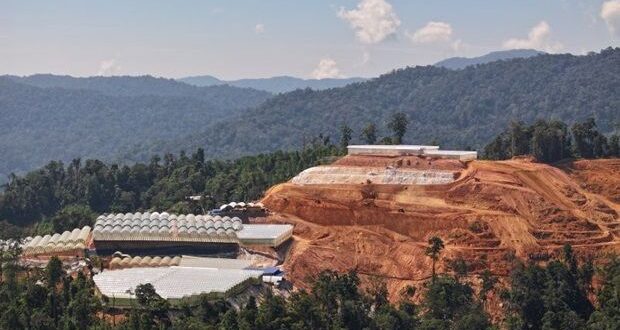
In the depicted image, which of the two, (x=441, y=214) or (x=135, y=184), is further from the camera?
(x=135, y=184)

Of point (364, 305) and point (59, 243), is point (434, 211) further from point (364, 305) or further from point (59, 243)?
point (59, 243)

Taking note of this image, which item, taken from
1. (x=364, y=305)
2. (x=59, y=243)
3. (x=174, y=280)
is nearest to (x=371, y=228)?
(x=364, y=305)

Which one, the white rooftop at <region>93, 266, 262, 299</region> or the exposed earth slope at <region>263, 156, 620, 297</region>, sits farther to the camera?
the exposed earth slope at <region>263, 156, 620, 297</region>

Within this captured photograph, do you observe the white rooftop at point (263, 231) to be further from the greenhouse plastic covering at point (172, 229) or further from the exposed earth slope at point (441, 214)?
the exposed earth slope at point (441, 214)

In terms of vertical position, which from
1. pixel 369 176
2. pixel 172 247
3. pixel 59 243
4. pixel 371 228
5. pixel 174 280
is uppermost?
pixel 369 176

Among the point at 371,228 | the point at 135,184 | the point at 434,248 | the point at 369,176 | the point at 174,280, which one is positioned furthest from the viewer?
the point at 135,184

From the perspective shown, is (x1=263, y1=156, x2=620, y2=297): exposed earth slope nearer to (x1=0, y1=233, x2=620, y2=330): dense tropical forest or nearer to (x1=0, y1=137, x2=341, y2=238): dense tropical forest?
(x1=0, y1=233, x2=620, y2=330): dense tropical forest

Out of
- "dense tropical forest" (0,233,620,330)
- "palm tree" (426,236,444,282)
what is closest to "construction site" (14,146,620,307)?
"palm tree" (426,236,444,282)
